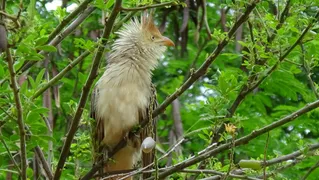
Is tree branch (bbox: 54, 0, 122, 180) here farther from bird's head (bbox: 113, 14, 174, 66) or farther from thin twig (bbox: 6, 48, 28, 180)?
bird's head (bbox: 113, 14, 174, 66)

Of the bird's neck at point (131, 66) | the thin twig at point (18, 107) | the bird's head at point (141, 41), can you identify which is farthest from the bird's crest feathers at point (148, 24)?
the thin twig at point (18, 107)

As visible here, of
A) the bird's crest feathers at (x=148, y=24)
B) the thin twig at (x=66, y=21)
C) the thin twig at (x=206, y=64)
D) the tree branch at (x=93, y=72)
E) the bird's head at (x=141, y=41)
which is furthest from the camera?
the bird's crest feathers at (x=148, y=24)

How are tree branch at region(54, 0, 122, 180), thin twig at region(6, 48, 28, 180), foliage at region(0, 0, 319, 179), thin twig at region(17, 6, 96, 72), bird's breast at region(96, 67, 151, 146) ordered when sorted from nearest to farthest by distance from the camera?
thin twig at region(6, 48, 28, 180) → tree branch at region(54, 0, 122, 180) → foliage at region(0, 0, 319, 179) → thin twig at region(17, 6, 96, 72) → bird's breast at region(96, 67, 151, 146)

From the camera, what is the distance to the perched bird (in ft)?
15.5

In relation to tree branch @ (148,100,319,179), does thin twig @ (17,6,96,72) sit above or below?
above

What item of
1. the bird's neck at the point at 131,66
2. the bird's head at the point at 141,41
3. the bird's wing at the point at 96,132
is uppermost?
the bird's head at the point at 141,41

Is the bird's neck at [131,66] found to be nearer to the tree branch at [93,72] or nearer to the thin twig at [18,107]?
the tree branch at [93,72]

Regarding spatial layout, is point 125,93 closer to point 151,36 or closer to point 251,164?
point 151,36

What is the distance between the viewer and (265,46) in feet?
13.5

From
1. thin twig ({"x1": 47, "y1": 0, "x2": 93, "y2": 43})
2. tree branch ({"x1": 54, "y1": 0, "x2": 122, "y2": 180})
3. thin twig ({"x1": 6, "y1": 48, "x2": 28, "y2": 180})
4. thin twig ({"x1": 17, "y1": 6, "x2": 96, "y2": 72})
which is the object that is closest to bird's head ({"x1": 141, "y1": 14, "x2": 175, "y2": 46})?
thin twig ({"x1": 17, "y1": 6, "x2": 96, "y2": 72})

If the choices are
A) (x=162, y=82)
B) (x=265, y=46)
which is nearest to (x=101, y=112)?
(x=265, y=46)

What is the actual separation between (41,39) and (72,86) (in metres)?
3.45

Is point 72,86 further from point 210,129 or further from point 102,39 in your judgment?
point 102,39

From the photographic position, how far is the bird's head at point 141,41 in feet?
16.1
